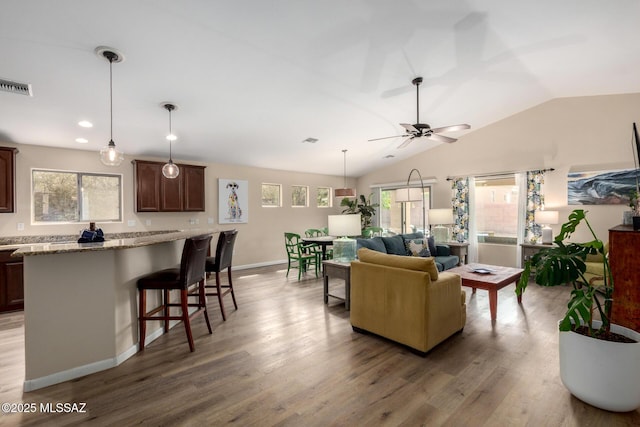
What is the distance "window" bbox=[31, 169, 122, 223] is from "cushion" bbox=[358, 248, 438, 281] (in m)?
4.54

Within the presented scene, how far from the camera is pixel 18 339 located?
10.2 feet

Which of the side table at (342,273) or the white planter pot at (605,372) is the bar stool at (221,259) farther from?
the white planter pot at (605,372)

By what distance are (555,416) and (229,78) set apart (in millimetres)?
4079

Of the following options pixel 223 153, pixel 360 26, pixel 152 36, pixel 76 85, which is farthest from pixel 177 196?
pixel 360 26

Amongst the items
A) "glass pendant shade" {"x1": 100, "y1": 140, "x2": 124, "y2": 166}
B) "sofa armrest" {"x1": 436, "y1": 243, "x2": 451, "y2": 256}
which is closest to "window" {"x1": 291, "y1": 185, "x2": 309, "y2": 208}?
"sofa armrest" {"x1": 436, "y1": 243, "x2": 451, "y2": 256}

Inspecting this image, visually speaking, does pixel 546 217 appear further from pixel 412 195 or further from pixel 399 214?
pixel 399 214

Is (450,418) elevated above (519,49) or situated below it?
below

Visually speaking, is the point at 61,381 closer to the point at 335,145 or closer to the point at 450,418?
the point at 450,418

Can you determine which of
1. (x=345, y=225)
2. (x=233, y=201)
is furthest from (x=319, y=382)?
(x=233, y=201)

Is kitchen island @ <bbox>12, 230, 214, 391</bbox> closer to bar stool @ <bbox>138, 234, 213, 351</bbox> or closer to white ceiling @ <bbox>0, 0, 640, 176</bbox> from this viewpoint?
bar stool @ <bbox>138, 234, 213, 351</bbox>

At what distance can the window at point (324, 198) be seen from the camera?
8315 mm

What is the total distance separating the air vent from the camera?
2.93 m

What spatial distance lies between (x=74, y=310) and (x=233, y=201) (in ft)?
13.9

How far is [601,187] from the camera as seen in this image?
5059 millimetres
